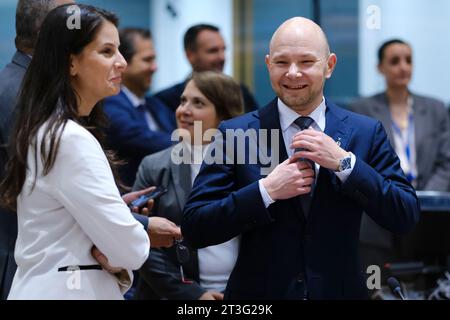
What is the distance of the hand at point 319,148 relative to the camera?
7.79 feet

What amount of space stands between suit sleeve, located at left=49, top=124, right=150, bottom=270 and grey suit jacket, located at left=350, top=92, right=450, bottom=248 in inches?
114

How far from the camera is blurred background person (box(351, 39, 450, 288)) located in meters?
4.91

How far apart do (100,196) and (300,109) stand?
0.69 m

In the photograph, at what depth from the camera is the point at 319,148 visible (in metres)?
2.38

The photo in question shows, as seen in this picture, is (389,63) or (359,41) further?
(359,41)

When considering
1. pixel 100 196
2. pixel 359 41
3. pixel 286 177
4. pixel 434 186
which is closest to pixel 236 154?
pixel 286 177

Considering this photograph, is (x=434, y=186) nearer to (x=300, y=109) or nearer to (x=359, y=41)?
(x=359, y=41)

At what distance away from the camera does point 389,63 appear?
5227 millimetres

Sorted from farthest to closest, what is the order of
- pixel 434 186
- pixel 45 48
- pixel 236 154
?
pixel 434 186 → pixel 236 154 → pixel 45 48

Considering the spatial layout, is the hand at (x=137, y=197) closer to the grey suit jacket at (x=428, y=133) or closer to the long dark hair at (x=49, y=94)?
the long dark hair at (x=49, y=94)

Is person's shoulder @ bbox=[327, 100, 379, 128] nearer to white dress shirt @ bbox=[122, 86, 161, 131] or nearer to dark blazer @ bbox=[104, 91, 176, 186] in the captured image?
dark blazer @ bbox=[104, 91, 176, 186]

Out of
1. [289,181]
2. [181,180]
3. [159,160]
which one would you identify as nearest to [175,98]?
[159,160]

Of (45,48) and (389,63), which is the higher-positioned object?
(45,48)

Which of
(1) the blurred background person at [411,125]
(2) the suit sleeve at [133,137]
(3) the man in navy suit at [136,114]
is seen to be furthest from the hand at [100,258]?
(1) the blurred background person at [411,125]
